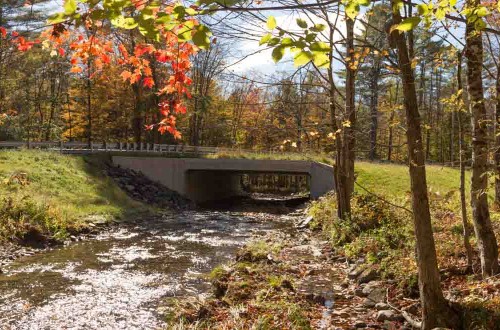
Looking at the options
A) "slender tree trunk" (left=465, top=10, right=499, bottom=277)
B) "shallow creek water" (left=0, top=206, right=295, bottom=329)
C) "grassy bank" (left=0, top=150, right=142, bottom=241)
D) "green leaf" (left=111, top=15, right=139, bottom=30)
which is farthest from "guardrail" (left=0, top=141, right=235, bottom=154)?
"green leaf" (left=111, top=15, right=139, bottom=30)

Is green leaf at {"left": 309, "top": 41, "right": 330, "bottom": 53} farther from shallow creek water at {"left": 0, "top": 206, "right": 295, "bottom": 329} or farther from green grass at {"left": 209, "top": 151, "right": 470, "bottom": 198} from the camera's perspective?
green grass at {"left": 209, "top": 151, "right": 470, "bottom": 198}

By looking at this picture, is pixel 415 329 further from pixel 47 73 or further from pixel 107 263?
pixel 47 73

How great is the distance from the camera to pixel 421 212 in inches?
185

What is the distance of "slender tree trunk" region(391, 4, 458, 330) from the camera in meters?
4.57

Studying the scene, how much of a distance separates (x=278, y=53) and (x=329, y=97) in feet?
29.3

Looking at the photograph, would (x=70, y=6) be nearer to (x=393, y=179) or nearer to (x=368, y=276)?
(x=368, y=276)

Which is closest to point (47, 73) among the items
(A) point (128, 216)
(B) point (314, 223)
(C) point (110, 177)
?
(C) point (110, 177)

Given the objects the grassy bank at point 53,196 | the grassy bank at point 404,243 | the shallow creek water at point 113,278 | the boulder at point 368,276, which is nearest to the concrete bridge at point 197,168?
the grassy bank at point 53,196

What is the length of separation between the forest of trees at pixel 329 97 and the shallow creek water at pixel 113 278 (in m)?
3.74

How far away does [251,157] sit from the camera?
1229 inches

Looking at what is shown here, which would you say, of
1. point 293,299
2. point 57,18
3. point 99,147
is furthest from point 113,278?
point 99,147

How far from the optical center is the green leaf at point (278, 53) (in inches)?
96.9

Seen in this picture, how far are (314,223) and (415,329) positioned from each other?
35.9 ft

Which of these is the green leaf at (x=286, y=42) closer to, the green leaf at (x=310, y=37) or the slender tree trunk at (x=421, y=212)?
the green leaf at (x=310, y=37)
